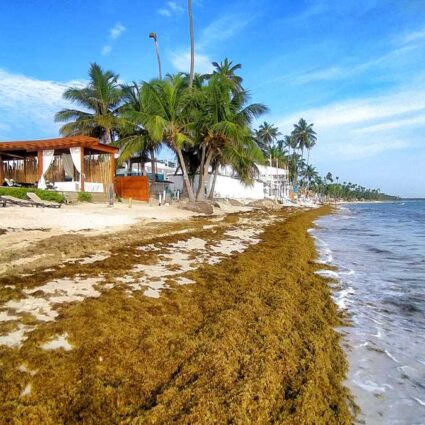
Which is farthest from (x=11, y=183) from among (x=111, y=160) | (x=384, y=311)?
(x=384, y=311)

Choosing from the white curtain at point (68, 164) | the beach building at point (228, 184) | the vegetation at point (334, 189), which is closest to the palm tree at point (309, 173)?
the vegetation at point (334, 189)

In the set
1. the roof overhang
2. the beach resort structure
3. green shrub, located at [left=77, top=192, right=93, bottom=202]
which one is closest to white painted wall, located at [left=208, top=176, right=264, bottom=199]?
the beach resort structure

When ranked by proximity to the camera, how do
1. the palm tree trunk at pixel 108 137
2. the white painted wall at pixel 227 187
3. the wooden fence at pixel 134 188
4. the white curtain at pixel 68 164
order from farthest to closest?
the white painted wall at pixel 227 187 → the palm tree trunk at pixel 108 137 → the wooden fence at pixel 134 188 → the white curtain at pixel 68 164

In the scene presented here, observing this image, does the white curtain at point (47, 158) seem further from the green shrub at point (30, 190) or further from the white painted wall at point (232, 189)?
the white painted wall at point (232, 189)

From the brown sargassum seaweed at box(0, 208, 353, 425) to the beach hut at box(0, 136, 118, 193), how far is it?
15657mm

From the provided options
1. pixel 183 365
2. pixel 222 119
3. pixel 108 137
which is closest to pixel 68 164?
pixel 108 137

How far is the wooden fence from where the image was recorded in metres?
22.0

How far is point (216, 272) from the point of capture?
252 inches

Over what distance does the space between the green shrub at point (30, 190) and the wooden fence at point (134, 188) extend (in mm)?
6295

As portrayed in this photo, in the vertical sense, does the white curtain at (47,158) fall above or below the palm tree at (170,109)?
below

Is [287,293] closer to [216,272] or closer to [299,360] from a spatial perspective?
[216,272]

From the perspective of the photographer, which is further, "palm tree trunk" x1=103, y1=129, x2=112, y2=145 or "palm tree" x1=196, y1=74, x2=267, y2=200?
"palm tree trunk" x1=103, y1=129, x2=112, y2=145

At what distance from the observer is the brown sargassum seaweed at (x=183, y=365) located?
2359 millimetres

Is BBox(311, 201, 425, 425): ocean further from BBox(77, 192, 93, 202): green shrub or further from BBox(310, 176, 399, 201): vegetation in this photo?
BBox(310, 176, 399, 201): vegetation
